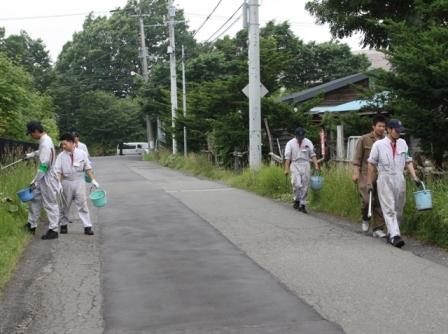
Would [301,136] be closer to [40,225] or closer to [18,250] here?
[40,225]

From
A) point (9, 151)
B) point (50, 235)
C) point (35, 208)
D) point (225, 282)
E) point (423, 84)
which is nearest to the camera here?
point (225, 282)

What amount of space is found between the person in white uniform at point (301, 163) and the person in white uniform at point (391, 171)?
387cm

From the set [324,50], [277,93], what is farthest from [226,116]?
[324,50]

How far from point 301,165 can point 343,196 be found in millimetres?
1236

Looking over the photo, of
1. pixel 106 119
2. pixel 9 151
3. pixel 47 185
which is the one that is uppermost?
pixel 106 119

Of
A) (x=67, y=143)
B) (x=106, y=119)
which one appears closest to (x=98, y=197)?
(x=67, y=143)

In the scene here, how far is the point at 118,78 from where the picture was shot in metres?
77.7

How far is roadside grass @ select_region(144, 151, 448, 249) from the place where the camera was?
899 centimetres

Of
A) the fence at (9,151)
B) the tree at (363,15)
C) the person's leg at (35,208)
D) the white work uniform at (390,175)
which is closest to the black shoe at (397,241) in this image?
the white work uniform at (390,175)

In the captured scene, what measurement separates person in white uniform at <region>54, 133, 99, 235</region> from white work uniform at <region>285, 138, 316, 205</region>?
4.48m

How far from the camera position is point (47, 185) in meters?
9.61

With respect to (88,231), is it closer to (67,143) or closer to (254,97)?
(67,143)

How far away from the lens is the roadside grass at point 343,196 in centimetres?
899

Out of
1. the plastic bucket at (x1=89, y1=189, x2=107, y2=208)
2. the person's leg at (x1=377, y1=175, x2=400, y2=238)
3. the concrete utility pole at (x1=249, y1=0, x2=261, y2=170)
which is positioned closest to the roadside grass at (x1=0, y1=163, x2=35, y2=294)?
the plastic bucket at (x1=89, y1=189, x2=107, y2=208)
